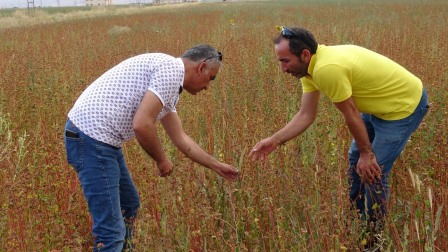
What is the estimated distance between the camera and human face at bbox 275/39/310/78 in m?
2.76

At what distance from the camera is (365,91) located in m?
2.84

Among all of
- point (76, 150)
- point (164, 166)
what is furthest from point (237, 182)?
point (76, 150)

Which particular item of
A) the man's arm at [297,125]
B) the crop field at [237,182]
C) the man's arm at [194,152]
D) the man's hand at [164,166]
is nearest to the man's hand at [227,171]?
the man's arm at [194,152]

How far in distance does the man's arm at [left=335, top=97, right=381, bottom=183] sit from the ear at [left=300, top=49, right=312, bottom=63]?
0.31m

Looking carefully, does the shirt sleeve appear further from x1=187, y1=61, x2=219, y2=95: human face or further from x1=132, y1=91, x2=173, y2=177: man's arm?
x1=132, y1=91, x2=173, y2=177: man's arm

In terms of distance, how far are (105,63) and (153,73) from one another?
505cm

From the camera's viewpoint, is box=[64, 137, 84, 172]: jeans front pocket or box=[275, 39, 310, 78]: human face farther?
box=[275, 39, 310, 78]: human face

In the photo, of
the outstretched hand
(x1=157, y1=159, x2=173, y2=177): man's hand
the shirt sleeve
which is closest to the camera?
the shirt sleeve

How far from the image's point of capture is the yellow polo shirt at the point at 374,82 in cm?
272

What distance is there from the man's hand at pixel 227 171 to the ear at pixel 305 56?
2.48ft

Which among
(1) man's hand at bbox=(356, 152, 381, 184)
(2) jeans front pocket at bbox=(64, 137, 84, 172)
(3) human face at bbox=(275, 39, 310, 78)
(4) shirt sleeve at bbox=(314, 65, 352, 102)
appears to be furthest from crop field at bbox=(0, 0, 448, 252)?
(3) human face at bbox=(275, 39, 310, 78)

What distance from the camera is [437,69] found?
560cm

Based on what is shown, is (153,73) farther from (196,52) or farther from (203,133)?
(203,133)

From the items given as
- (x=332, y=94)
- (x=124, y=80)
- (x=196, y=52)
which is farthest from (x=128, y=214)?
(x=332, y=94)
